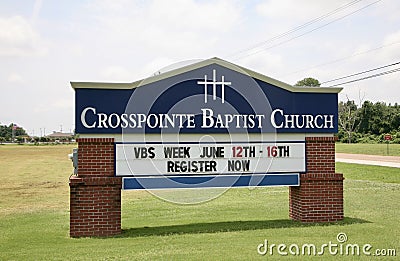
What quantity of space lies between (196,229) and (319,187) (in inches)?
115

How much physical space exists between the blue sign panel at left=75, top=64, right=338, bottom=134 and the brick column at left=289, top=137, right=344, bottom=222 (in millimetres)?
396

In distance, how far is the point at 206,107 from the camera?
35.5 feet

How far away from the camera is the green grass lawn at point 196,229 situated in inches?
333

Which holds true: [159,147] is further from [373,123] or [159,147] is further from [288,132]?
[373,123]

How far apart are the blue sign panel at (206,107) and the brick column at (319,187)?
396 mm

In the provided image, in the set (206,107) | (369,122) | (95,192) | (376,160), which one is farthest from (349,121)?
(95,192)

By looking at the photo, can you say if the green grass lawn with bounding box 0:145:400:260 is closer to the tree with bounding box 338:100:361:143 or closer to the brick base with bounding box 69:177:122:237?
the brick base with bounding box 69:177:122:237

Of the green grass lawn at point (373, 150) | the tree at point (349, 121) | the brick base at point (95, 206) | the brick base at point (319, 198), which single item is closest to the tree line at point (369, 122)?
the tree at point (349, 121)

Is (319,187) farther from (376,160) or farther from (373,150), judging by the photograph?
(373,150)

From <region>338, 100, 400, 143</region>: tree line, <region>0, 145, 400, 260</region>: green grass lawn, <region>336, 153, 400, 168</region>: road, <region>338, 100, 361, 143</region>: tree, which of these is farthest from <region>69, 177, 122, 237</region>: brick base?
<region>338, 100, 361, 143</region>: tree

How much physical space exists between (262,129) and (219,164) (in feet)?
4.05

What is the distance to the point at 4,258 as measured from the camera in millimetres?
8242

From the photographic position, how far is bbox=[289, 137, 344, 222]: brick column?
1123 cm

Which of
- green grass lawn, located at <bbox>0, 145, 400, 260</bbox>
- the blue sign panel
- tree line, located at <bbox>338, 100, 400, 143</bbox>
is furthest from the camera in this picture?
tree line, located at <bbox>338, 100, 400, 143</bbox>
